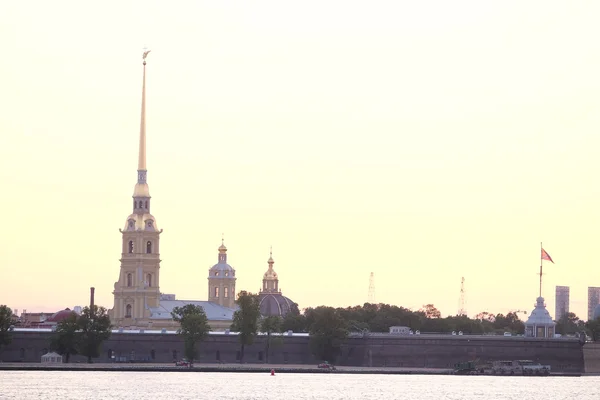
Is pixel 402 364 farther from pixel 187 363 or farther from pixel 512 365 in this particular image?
pixel 187 363

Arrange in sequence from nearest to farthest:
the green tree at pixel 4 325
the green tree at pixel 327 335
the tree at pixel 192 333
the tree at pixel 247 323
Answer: the green tree at pixel 4 325
the tree at pixel 192 333
the tree at pixel 247 323
the green tree at pixel 327 335

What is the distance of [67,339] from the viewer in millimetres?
164000

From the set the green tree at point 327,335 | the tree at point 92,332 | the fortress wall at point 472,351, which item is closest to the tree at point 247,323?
the green tree at point 327,335

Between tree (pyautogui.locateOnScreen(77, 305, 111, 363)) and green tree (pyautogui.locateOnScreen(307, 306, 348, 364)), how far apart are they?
68.4 feet

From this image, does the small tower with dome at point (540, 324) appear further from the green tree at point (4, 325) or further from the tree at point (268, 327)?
the green tree at point (4, 325)

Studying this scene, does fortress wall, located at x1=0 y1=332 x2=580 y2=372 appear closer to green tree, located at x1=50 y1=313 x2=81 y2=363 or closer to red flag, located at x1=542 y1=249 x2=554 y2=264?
green tree, located at x1=50 y1=313 x2=81 y2=363

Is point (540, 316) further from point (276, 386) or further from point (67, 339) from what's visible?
point (276, 386)

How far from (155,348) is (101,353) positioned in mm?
5666

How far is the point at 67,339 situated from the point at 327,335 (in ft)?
84.4

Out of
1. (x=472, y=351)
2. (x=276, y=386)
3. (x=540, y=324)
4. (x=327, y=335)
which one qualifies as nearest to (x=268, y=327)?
(x=327, y=335)

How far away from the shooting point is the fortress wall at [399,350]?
169500 mm

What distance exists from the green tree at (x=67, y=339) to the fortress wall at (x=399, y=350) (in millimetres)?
3790

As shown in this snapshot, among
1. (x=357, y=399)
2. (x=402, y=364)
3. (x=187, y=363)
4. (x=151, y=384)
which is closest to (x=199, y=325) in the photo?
(x=187, y=363)

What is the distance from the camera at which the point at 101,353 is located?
17062 cm
